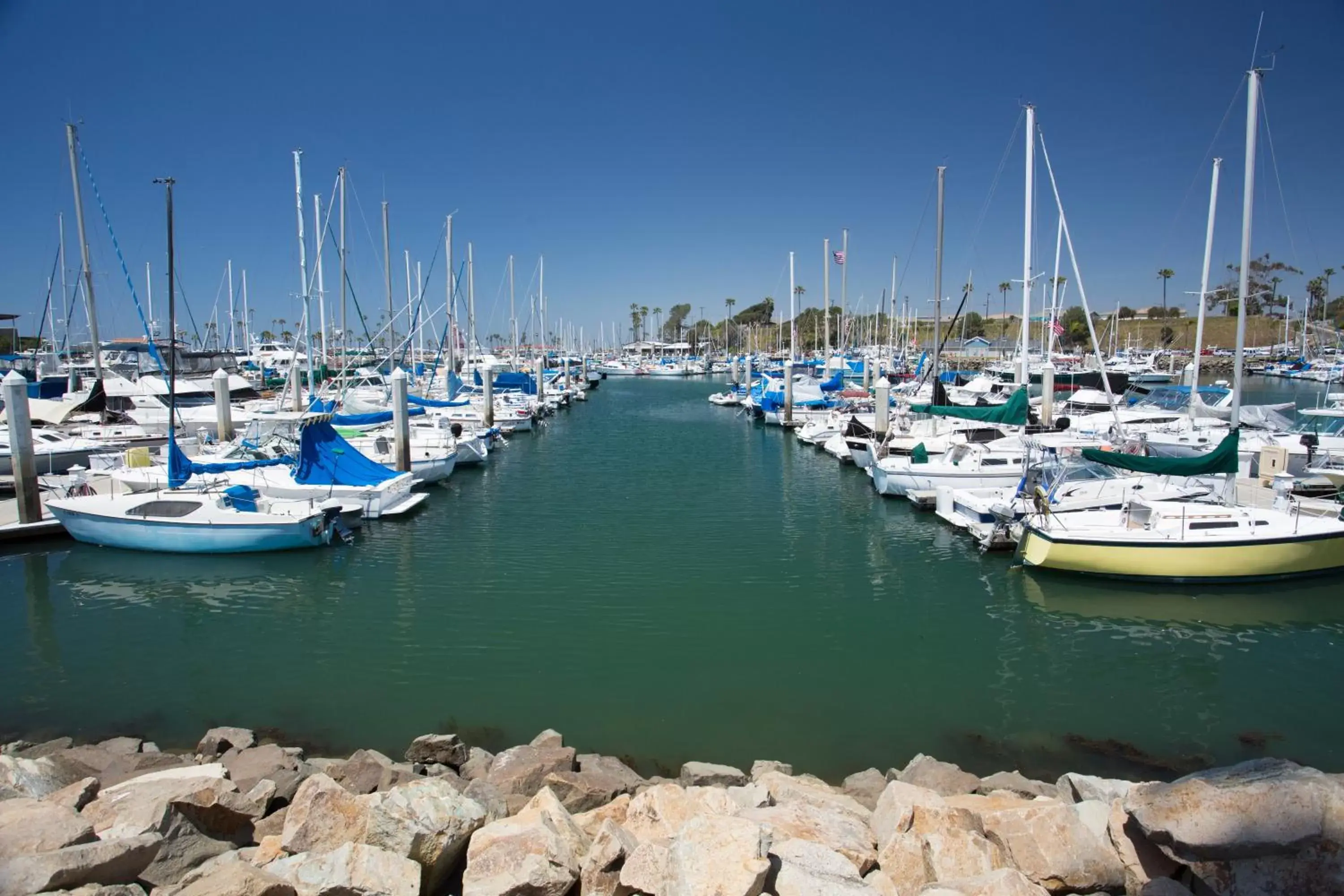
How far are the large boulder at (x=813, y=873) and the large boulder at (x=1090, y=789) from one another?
3432mm

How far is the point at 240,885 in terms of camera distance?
6539 millimetres

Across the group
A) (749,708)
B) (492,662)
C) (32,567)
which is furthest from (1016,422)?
(32,567)

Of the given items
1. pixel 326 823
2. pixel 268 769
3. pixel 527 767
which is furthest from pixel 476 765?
pixel 326 823

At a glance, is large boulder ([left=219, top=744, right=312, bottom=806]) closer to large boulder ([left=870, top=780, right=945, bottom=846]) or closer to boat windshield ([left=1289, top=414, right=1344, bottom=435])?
A: large boulder ([left=870, top=780, right=945, bottom=846])

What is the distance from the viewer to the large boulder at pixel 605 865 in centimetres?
719

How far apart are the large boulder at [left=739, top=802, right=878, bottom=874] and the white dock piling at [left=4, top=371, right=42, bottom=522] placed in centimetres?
2385

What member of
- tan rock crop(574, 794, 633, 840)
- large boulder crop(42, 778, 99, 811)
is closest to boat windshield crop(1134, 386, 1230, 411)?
tan rock crop(574, 794, 633, 840)

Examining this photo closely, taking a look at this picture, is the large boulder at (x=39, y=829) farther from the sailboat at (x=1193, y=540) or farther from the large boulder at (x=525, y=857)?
the sailboat at (x=1193, y=540)

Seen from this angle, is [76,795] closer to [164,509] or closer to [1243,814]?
[1243,814]

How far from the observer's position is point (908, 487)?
2884cm

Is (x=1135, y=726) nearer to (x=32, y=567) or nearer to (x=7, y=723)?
(x=7, y=723)

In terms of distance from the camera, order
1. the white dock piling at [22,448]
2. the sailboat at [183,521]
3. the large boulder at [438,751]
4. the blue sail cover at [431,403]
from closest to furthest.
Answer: the large boulder at [438,751]
the sailboat at [183,521]
the white dock piling at [22,448]
the blue sail cover at [431,403]

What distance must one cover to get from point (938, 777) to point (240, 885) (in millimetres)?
8131

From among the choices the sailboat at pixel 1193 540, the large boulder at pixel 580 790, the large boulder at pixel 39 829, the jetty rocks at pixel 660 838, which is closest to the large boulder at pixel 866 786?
the jetty rocks at pixel 660 838
